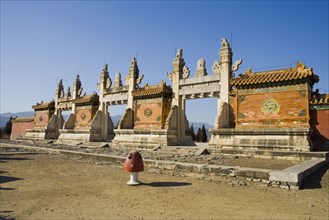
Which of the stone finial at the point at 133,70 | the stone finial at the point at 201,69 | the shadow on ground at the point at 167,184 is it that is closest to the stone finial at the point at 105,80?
the stone finial at the point at 133,70

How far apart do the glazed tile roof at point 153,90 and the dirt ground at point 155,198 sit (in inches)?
513

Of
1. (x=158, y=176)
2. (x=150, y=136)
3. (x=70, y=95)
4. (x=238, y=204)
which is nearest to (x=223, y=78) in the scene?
(x=150, y=136)

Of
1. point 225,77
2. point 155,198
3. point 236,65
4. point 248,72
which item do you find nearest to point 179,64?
point 225,77

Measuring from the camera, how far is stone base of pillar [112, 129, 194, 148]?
20.0 m

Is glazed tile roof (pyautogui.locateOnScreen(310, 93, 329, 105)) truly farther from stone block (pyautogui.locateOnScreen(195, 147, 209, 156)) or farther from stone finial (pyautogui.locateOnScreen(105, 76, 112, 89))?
stone finial (pyautogui.locateOnScreen(105, 76, 112, 89))

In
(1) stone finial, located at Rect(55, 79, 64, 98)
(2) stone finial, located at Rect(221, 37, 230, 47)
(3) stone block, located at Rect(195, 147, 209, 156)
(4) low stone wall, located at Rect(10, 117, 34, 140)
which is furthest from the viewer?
(4) low stone wall, located at Rect(10, 117, 34, 140)

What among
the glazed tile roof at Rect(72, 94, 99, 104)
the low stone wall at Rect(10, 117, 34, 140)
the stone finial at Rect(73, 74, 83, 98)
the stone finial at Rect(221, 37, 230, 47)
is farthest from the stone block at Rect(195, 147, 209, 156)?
the low stone wall at Rect(10, 117, 34, 140)

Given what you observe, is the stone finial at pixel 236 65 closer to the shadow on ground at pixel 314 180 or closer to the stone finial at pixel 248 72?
the stone finial at pixel 248 72

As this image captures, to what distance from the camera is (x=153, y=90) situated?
22078 millimetres

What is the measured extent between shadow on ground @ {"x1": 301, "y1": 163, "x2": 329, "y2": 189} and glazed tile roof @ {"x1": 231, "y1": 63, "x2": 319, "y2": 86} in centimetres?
613

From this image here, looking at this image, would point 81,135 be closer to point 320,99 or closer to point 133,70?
point 133,70

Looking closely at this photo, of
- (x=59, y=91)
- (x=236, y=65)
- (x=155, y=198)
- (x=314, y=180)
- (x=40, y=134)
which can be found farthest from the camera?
(x=59, y=91)

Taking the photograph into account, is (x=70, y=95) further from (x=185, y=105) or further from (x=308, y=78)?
(x=308, y=78)

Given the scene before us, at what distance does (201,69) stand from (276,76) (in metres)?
6.30
